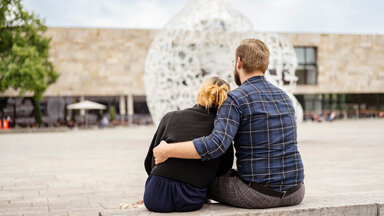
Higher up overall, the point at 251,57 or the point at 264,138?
the point at 251,57

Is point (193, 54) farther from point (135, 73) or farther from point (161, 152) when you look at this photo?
point (135, 73)

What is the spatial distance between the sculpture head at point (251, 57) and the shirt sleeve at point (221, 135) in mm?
338

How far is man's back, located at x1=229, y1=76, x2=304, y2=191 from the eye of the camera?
3.09 m

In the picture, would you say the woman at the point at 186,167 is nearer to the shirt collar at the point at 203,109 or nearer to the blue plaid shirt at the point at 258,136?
the shirt collar at the point at 203,109

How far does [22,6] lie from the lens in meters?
27.2

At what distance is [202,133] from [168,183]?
1.39 ft

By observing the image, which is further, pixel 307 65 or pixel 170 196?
pixel 307 65

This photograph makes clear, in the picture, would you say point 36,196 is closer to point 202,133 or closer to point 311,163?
point 202,133

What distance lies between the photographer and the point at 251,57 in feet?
10.3

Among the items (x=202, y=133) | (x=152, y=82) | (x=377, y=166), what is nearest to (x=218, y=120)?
(x=202, y=133)

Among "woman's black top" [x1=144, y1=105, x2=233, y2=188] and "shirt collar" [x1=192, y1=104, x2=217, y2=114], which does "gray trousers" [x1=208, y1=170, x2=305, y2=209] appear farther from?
"shirt collar" [x1=192, y1=104, x2=217, y2=114]

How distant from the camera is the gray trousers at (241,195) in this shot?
125 inches

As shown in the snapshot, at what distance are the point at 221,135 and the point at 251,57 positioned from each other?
61 cm

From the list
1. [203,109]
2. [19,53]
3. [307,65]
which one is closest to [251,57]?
[203,109]
